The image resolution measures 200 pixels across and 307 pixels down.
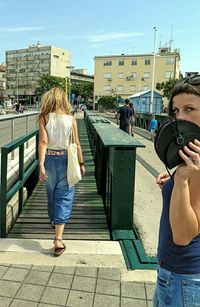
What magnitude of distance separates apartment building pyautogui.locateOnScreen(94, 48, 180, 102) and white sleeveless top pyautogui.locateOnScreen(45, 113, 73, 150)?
299 feet

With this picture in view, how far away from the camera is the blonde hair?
13.0ft

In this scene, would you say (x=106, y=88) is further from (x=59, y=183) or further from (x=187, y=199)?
(x=187, y=199)

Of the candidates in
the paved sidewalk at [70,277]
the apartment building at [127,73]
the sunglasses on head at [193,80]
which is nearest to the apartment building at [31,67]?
the apartment building at [127,73]

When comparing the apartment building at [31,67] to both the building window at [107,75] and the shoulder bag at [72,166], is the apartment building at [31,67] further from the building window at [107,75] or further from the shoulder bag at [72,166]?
the shoulder bag at [72,166]

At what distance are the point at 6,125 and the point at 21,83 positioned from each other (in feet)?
500

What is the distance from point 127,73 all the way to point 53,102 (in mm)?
94118

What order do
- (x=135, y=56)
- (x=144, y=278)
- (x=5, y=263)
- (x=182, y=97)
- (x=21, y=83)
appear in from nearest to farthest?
(x=182, y=97)
(x=144, y=278)
(x=5, y=263)
(x=135, y=56)
(x=21, y=83)

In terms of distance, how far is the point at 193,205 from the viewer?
4.64ft

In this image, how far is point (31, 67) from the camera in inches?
6053

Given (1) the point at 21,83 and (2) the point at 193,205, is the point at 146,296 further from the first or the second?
(1) the point at 21,83

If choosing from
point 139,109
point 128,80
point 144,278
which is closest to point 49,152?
point 144,278

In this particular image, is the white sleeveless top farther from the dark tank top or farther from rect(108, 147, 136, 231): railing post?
the dark tank top

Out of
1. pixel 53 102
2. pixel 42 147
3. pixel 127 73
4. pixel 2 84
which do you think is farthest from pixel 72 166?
pixel 2 84

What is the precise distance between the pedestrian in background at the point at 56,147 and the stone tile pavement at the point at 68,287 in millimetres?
643
